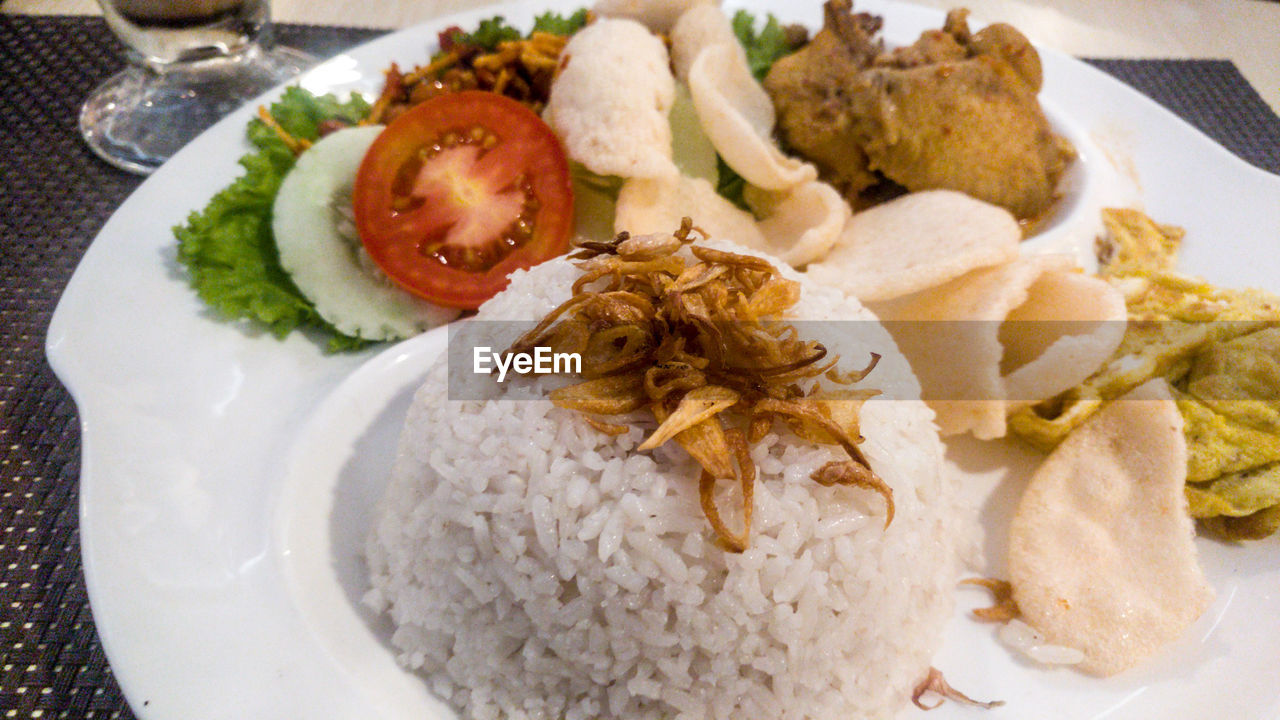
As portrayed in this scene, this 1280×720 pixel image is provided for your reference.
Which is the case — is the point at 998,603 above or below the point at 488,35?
below

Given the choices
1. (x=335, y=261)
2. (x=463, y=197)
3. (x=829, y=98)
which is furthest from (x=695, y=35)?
(x=335, y=261)

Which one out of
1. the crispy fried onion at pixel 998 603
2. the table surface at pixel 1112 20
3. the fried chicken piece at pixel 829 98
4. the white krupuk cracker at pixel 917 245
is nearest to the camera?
the crispy fried onion at pixel 998 603

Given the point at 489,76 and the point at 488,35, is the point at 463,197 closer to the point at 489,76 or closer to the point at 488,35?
the point at 489,76

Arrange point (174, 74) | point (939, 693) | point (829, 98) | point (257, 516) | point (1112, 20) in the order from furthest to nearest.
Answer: point (1112, 20)
point (174, 74)
point (829, 98)
point (257, 516)
point (939, 693)

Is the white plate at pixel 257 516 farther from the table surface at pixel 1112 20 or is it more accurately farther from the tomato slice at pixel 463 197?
the table surface at pixel 1112 20


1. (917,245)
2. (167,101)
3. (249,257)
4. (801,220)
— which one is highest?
(917,245)

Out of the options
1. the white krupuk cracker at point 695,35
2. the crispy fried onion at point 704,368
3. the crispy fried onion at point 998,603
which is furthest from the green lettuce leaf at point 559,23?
the crispy fried onion at point 998,603

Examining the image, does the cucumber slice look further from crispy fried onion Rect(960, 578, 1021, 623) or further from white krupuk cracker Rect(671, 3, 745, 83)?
crispy fried onion Rect(960, 578, 1021, 623)

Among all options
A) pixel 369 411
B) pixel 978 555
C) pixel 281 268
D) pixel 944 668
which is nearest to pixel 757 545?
pixel 944 668
